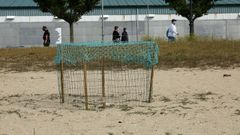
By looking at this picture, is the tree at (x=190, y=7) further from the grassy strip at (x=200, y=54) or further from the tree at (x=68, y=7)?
the grassy strip at (x=200, y=54)

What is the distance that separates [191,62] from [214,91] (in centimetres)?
673

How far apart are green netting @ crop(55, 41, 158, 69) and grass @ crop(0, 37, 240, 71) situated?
277 inches

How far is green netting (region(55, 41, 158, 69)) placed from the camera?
31.8 ft

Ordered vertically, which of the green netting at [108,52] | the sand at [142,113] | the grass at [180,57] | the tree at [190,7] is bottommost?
the sand at [142,113]

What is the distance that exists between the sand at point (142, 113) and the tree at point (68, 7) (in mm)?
17111

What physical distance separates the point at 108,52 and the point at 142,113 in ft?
4.46

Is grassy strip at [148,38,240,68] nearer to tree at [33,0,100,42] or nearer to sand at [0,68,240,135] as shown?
sand at [0,68,240,135]

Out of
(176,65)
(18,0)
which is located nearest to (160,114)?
(176,65)

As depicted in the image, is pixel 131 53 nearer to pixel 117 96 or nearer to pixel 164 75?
A: pixel 117 96

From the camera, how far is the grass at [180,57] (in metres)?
18.0

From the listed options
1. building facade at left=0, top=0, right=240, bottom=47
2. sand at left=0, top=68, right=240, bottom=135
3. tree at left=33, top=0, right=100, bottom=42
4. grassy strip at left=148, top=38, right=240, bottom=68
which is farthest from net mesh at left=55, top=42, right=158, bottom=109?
building facade at left=0, top=0, right=240, bottom=47

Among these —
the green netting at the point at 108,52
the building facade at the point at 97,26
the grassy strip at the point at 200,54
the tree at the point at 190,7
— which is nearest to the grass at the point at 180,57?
the grassy strip at the point at 200,54

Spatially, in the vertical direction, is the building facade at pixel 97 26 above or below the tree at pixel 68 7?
below

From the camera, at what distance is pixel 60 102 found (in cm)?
1071
